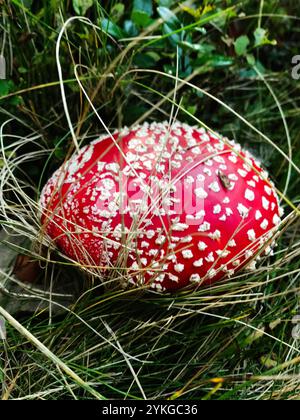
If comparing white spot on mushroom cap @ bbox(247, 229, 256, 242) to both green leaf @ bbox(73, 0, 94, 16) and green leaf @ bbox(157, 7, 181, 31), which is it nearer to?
green leaf @ bbox(157, 7, 181, 31)

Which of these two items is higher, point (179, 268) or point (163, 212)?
point (163, 212)

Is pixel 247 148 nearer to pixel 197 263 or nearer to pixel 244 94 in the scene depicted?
pixel 244 94

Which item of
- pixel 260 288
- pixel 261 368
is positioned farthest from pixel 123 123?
pixel 261 368

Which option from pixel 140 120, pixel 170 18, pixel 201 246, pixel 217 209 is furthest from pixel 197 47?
pixel 201 246

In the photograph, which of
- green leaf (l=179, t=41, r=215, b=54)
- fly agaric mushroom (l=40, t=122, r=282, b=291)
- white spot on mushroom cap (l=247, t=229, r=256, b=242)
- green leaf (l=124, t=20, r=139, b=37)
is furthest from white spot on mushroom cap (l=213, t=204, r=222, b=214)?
green leaf (l=124, t=20, r=139, b=37)

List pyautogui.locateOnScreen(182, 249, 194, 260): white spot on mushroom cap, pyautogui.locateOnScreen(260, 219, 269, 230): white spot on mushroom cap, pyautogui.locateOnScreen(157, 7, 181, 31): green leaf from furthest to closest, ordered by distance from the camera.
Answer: pyautogui.locateOnScreen(157, 7, 181, 31): green leaf < pyautogui.locateOnScreen(260, 219, 269, 230): white spot on mushroom cap < pyautogui.locateOnScreen(182, 249, 194, 260): white spot on mushroom cap

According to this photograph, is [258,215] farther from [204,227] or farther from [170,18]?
[170,18]

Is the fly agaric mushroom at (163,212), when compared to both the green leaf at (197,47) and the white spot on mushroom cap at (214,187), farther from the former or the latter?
the green leaf at (197,47)

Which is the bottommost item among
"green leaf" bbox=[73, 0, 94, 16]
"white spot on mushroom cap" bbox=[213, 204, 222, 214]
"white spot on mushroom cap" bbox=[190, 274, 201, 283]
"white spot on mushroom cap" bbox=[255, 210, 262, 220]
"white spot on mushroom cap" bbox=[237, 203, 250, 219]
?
"white spot on mushroom cap" bbox=[190, 274, 201, 283]
